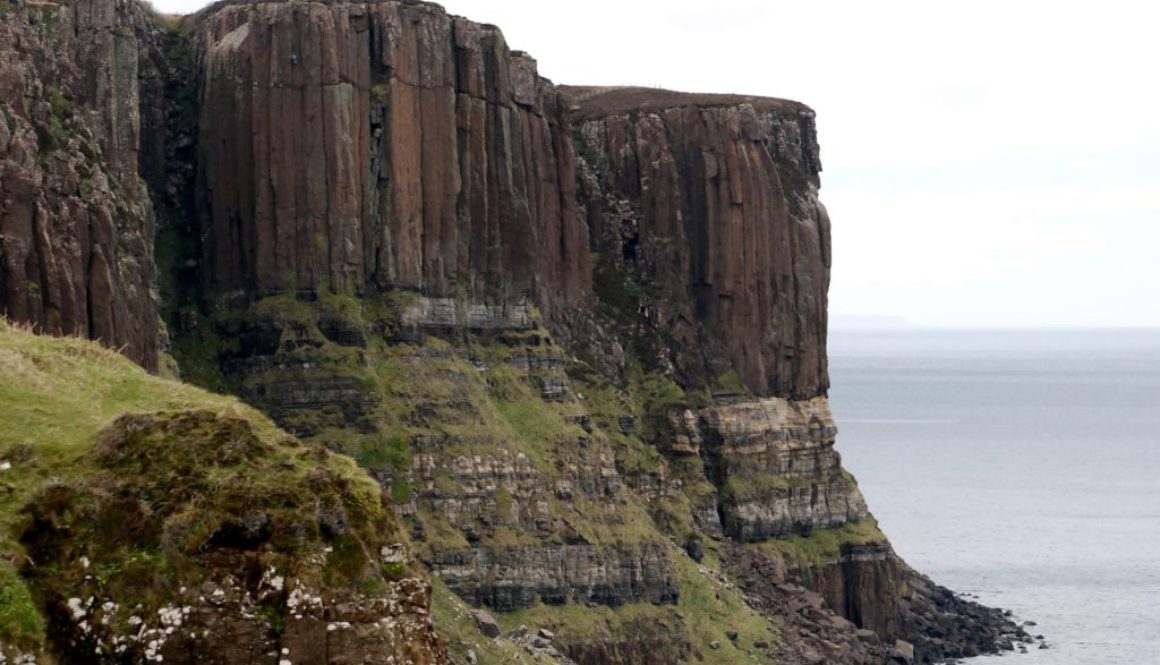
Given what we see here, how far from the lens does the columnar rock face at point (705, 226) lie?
142 metres

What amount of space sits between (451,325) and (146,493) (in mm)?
84532

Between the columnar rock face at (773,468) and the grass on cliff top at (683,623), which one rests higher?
the columnar rock face at (773,468)

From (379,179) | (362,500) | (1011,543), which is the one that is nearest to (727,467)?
(379,179)

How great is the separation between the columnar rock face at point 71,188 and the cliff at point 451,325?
373 millimetres

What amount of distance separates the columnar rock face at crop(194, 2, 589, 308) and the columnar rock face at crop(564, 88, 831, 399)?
22.9 m

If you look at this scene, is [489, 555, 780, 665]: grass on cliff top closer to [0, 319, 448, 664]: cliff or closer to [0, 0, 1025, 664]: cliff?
[0, 0, 1025, 664]: cliff

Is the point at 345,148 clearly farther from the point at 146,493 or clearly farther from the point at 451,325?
the point at 146,493

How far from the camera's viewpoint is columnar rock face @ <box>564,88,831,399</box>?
14212cm

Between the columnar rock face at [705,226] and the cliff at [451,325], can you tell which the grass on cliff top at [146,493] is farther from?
the columnar rock face at [705,226]

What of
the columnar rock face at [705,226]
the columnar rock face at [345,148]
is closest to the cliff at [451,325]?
the columnar rock face at [345,148]

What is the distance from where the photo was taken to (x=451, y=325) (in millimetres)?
116562

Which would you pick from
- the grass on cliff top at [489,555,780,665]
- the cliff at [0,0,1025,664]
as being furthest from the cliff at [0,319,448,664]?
the grass on cliff top at [489,555,780,665]

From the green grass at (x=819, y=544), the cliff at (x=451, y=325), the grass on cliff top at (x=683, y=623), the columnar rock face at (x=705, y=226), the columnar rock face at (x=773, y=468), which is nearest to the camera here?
the cliff at (x=451, y=325)

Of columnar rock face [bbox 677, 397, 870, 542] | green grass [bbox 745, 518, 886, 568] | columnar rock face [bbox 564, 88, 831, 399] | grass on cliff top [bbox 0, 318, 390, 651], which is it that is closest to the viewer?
grass on cliff top [bbox 0, 318, 390, 651]
